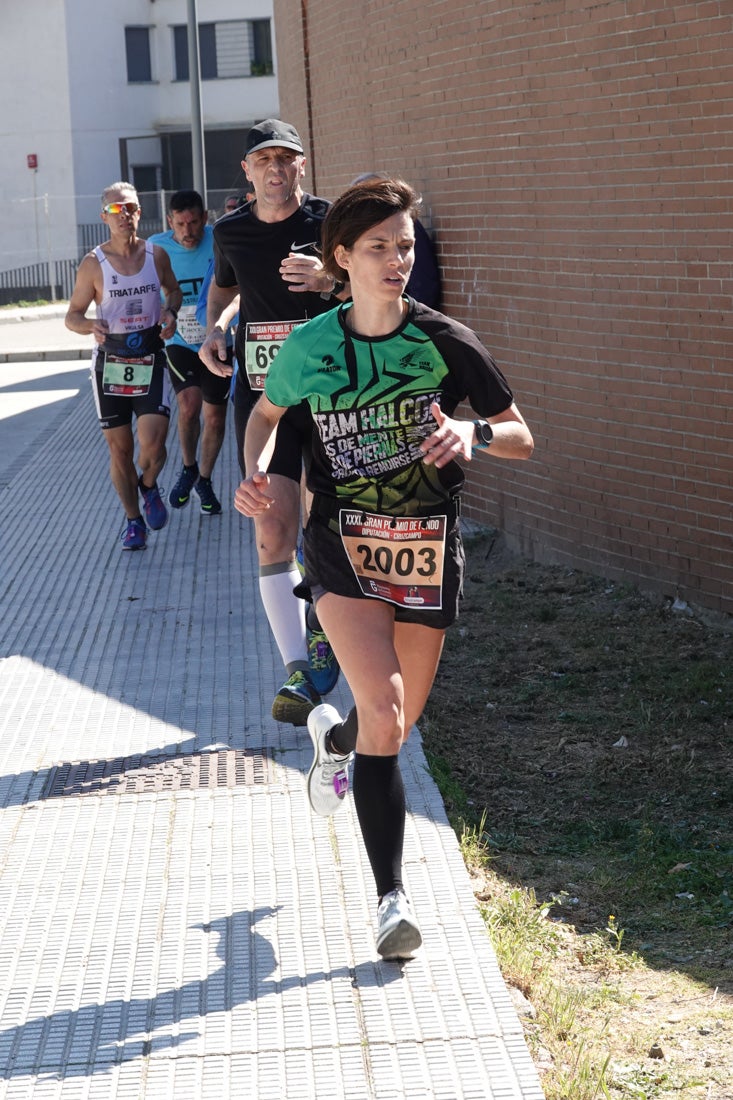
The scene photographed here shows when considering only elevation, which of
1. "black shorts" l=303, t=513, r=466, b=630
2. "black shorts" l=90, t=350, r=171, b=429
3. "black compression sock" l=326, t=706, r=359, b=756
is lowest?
"black compression sock" l=326, t=706, r=359, b=756

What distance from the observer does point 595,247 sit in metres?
8.00

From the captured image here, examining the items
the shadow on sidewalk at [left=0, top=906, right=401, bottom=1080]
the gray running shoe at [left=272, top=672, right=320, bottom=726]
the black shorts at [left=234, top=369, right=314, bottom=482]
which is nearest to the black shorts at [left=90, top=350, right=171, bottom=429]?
the black shorts at [left=234, top=369, right=314, bottom=482]

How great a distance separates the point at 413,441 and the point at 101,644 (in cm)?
364

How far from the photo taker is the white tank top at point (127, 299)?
29.9 feet

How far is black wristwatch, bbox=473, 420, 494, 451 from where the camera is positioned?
3.93m

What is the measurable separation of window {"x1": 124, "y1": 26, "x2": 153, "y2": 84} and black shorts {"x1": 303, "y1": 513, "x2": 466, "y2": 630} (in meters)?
44.9

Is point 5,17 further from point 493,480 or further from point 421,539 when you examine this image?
point 421,539

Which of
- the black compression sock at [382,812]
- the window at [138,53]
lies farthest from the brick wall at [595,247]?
the window at [138,53]

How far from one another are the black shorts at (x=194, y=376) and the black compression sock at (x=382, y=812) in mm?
6349

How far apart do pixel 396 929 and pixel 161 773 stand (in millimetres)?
1825

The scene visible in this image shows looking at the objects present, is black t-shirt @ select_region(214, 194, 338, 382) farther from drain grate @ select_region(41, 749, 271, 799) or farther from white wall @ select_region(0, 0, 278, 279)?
white wall @ select_region(0, 0, 278, 279)

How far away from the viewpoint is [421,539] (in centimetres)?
411

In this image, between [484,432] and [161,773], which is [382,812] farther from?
[161,773]

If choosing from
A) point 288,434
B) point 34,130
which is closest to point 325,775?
point 288,434
